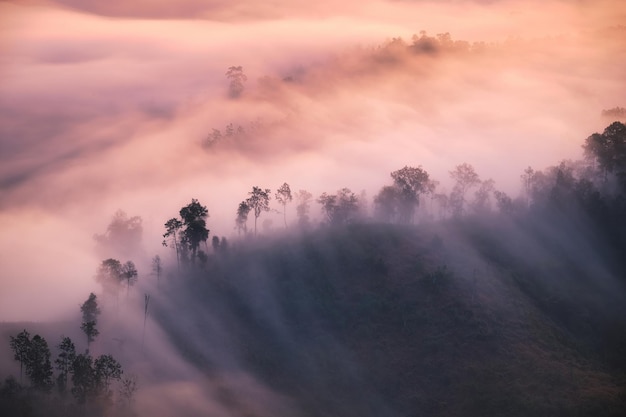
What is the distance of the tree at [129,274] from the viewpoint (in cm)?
18512

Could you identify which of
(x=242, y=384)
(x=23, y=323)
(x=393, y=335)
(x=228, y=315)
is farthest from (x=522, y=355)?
(x=23, y=323)

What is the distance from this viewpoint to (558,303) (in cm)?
17112

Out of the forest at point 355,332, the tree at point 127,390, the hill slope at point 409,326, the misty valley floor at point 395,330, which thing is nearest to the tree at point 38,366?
the forest at point 355,332

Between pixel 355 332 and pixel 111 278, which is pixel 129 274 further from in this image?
pixel 355 332

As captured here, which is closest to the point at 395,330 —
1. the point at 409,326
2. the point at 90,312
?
the point at 409,326

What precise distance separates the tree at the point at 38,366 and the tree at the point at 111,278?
35.1 m

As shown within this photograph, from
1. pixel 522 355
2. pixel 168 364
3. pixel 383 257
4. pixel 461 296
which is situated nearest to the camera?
pixel 522 355

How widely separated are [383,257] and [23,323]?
303 feet

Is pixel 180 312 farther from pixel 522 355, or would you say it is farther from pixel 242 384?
pixel 522 355

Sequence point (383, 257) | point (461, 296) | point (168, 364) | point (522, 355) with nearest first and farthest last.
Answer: point (522, 355) → point (168, 364) → point (461, 296) → point (383, 257)

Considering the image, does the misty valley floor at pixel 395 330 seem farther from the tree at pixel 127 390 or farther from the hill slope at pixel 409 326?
the tree at pixel 127 390

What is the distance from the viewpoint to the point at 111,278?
186 meters

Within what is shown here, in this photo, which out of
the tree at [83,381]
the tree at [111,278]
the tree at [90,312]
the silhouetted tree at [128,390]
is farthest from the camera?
the tree at [111,278]

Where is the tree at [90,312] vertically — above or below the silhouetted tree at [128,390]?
above
